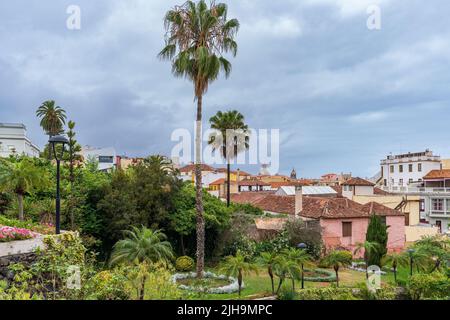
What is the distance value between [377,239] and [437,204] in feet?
66.0

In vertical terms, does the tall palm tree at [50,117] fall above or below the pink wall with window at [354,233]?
above

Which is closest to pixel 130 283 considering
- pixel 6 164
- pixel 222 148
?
pixel 6 164

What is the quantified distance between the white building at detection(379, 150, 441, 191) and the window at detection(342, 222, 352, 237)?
65.2 ft

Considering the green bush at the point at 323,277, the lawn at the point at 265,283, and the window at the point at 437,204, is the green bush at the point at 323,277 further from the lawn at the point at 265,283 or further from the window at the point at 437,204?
the window at the point at 437,204

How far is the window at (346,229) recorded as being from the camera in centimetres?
2522

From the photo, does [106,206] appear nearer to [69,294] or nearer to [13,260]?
[13,260]

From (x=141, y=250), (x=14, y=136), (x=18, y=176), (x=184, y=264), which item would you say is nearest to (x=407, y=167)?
(x=184, y=264)

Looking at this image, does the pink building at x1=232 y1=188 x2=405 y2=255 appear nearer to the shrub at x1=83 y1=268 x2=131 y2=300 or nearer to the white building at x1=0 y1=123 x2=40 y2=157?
the shrub at x1=83 y1=268 x2=131 y2=300

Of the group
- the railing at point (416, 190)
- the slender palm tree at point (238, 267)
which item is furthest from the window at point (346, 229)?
the railing at point (416, 190)

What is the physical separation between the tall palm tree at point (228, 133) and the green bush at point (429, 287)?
20.4 meters

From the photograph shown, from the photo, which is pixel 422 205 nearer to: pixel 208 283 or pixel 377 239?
pixel 377 239

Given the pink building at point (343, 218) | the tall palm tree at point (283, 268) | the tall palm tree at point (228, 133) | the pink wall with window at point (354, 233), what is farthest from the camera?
the tall palm tree at point (228, 133)

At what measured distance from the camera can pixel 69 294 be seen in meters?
7.78
